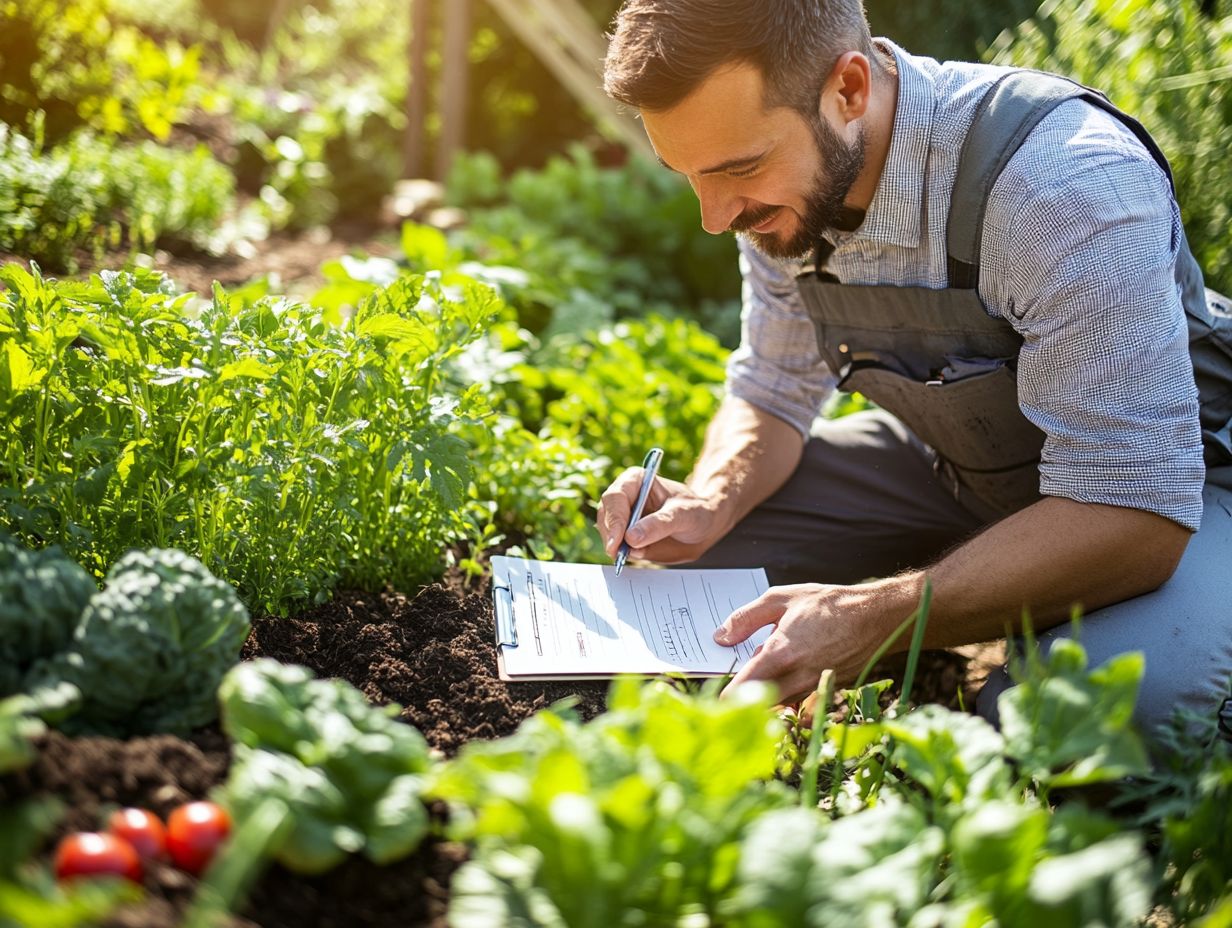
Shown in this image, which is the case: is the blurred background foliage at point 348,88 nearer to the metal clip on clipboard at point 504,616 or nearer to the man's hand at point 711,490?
the man's hand at point 711,490

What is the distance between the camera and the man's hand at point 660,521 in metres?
2.35

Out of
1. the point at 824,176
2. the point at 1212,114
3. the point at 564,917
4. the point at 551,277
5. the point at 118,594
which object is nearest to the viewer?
the point at 564,917

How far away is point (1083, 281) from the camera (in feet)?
6.52

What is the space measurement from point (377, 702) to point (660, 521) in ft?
2.44

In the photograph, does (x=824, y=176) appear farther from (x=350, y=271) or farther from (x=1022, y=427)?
(x=350, y=271)

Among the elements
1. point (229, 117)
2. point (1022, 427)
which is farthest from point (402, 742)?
point (229, 117)

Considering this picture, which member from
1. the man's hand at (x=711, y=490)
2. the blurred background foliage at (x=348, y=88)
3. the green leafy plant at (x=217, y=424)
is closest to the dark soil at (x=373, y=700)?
the green leafy plant at (x=217, y=424)

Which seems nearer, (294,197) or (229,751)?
(229,751)

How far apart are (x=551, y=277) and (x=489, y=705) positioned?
2699mm

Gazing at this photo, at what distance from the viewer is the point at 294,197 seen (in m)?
5.41

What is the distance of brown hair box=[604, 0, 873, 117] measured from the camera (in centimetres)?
205

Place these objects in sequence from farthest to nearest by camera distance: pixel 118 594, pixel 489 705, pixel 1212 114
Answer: pixel 1212 114
pixel 489 705
pixel 118 594

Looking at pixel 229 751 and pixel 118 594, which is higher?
pixel 118 594

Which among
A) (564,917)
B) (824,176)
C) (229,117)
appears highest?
(229,117)
